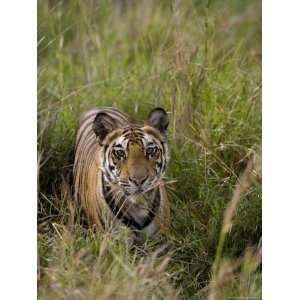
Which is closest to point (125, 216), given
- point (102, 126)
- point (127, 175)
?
point (127, 175)

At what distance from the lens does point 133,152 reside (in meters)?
3.29

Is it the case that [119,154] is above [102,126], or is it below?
below

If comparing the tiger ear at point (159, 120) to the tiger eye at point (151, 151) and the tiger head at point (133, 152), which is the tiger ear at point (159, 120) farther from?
the tiger eye at point (151, 151)

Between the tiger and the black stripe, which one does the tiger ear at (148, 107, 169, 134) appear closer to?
the tiger

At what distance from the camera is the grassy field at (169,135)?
3219mm

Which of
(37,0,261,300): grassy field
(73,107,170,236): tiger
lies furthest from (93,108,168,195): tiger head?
(37,0,261,300): grassy field

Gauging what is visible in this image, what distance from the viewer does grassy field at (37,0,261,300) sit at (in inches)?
127

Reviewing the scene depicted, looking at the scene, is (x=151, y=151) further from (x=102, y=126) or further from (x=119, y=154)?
(x=102, y=126)

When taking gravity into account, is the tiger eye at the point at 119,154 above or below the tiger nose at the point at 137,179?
above

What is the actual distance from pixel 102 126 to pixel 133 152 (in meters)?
0.20

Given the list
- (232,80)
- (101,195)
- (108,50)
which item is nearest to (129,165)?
(101,195)

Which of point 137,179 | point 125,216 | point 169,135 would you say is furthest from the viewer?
point 169,135

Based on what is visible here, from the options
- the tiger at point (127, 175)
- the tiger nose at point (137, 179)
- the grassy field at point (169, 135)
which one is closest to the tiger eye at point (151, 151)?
the tiger at point (127, 175)

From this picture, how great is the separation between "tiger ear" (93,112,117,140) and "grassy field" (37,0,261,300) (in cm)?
26
